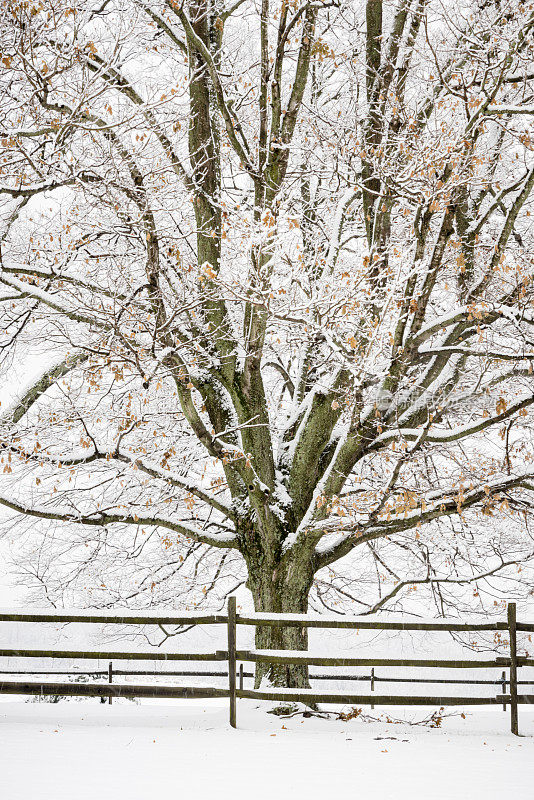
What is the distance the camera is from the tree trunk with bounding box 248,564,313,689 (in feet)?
27.5

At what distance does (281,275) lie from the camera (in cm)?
1005

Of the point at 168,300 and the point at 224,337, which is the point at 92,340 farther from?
the point at 224,337

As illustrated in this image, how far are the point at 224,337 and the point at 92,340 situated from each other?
161 cm

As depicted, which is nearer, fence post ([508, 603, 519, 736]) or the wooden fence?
the wooden fence

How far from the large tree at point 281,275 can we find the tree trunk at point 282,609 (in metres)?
0.03

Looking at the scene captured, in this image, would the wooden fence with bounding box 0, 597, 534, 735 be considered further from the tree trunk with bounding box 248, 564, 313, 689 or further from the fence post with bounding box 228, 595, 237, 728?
the tree trunk with bounding box 248, 564, 313, 689

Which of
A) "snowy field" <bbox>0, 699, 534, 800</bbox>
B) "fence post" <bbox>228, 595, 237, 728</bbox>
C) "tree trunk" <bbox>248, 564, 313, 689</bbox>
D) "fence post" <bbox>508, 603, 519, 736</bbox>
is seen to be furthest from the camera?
"tree trunk" <bbox>248, 564, 313, 689</bbox>

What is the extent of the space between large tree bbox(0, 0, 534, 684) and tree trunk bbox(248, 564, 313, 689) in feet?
0.10

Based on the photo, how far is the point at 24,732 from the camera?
7012 millimetres

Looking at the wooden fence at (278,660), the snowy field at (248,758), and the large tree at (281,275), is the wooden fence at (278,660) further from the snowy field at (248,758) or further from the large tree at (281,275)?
the large tree at (281,275)

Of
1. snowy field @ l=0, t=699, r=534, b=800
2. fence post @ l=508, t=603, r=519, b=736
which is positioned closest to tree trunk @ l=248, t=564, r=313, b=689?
snowy field @ l=0, t=699, r=534, b=800

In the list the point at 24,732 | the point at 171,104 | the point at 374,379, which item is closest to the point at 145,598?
the point at 24,732

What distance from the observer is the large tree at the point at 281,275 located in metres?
7.64

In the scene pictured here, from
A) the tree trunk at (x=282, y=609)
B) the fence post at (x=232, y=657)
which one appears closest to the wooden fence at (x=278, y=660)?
the fence post at (x=232, y=657)
